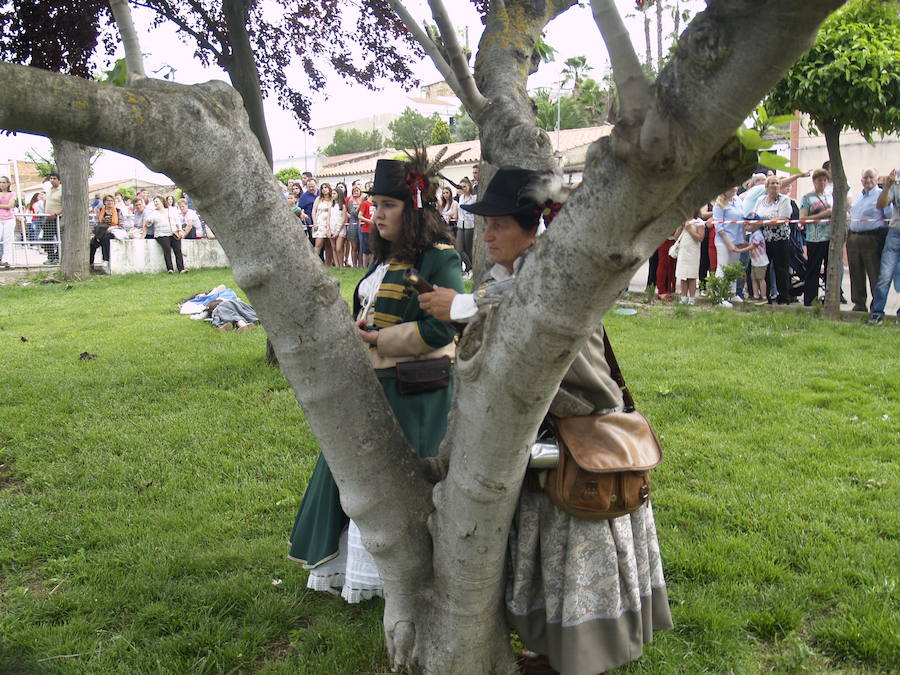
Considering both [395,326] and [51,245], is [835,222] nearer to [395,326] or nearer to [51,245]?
[395,326]

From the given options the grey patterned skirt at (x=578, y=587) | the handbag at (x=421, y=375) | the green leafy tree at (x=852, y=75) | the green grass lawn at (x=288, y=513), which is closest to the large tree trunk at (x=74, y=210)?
the green grass lawn at (x=288, y=513)

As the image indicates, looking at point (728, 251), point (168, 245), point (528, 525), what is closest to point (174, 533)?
point (528, 525)

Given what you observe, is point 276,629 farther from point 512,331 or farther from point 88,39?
point 88,39

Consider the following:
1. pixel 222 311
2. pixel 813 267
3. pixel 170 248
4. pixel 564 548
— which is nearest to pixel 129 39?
pixel 564 548

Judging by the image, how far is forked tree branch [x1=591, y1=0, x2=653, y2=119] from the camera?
1.58 metres

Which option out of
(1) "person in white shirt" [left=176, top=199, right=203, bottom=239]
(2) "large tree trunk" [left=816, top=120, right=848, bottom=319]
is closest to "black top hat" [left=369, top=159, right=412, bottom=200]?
(2) "large tree trunk" [left=816, top=120, right=848, bottom=319]

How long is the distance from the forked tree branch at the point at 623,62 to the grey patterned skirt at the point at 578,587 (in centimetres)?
146

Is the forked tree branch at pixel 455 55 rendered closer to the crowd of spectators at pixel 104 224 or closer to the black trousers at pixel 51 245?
the crowd of spectators at pixel 104 224

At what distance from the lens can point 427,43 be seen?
2.85m

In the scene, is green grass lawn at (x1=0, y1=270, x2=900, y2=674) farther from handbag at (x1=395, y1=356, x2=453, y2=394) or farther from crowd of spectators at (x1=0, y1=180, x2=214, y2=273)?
crowd of spectators at (x1=0, y1=180, x2=214, y2=273)

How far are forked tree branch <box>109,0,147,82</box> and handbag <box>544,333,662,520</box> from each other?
189 cm

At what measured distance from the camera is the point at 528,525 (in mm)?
2641

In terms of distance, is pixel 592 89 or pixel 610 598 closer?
pixel 610 598

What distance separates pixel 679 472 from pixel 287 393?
3.43 m
